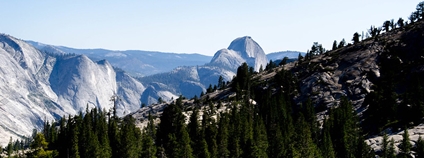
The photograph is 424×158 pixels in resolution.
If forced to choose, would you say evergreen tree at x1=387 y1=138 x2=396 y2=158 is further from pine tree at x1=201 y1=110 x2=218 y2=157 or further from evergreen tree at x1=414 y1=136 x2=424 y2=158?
pine tree at x1=201 y1=110 x2=218 y2=157

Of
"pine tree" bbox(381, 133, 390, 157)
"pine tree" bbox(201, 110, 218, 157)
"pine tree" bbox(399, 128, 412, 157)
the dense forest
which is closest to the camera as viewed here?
"pine tree" bbox(399, 128, 412, 157)

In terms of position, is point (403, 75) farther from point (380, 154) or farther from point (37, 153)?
point (37, 153)

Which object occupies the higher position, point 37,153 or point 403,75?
point 403,75

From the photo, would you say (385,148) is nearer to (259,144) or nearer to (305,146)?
(305,146)

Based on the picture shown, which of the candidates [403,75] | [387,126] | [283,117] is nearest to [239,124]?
[283,117]

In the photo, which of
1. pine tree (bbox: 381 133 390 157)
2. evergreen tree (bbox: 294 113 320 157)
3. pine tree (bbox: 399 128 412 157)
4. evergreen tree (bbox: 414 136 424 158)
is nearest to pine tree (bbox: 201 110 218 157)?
evergreen tree (bbox: 294 113 320 157)

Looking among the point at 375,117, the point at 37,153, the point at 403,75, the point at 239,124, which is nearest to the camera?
the point at 37,153

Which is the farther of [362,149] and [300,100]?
[300,100]

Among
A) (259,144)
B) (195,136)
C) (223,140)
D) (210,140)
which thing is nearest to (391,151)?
(259,144)

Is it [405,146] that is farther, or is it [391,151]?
[391,151]

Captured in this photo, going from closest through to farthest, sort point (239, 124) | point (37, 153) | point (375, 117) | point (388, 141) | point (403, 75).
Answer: point (37, 153) → point (388, 141) → point (239, 124) → point (375, 117) → point (403, 75)

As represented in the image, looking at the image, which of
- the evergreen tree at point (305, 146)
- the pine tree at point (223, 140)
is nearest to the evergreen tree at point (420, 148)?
the evergreen tree at point (305, 146)

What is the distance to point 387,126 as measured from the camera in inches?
5408

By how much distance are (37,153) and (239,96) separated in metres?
111
